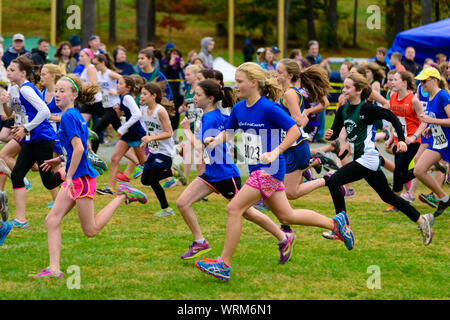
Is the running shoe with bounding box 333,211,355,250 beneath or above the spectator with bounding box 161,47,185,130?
beneath

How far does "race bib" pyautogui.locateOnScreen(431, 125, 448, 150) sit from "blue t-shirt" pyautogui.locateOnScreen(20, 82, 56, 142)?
15.8 feet

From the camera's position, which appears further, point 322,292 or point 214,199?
point 214,199

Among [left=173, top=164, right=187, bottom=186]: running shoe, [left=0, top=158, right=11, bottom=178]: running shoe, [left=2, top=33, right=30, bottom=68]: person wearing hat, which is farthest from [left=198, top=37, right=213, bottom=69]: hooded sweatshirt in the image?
[left=0, top=158, right=11, bottom=178]: running shoe

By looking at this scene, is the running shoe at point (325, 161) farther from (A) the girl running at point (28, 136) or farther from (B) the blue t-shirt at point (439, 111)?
(A) the girl running at point (28, 136)

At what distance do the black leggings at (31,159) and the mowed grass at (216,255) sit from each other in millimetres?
594

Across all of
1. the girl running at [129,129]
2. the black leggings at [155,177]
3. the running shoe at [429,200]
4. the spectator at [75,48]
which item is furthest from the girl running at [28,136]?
the spectator at [75,48]

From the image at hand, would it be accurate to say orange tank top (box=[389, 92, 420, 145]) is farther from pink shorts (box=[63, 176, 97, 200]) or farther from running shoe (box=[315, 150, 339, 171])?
pink shorts (box=[63, 176, 97, 200])

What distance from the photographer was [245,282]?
246 inches

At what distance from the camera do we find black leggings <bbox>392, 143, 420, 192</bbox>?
9852 mm

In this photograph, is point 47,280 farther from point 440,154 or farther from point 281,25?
point 281,25

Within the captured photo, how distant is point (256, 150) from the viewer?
628cm
